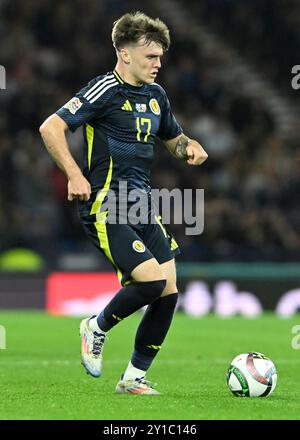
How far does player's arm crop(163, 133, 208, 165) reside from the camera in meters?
6.85

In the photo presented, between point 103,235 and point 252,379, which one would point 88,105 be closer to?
point 103,235

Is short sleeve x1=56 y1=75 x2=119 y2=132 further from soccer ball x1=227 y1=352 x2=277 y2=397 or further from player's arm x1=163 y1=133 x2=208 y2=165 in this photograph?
soccer ball x1=227 y1=352 x2=277 y2=397

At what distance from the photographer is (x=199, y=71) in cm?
1848

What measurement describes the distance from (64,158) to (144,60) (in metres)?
0.79

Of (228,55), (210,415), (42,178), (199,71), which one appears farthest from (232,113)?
(210,415)

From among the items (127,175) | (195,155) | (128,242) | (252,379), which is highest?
(195,155)

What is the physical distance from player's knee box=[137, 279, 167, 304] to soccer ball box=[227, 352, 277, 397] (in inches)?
26.0

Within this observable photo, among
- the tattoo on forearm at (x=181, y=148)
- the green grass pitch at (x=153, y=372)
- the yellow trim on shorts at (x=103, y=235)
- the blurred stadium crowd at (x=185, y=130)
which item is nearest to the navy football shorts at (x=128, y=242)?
the yellow trim on shorts at (x=103, y=235)

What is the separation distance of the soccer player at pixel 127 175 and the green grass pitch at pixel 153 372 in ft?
1.25

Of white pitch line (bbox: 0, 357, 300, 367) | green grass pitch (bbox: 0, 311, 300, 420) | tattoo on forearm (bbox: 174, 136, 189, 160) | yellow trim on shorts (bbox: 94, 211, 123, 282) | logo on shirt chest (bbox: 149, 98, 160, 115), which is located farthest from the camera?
white pitch line (bbox: 0, 357, 300, 367)

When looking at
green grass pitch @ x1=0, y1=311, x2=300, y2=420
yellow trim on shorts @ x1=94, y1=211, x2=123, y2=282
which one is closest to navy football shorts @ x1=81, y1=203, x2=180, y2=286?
yellow trim on shorts @ x1=94, y1=211, x2=123, y2=282

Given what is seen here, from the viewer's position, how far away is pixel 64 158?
6.34m

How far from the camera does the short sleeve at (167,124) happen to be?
6.97 metres

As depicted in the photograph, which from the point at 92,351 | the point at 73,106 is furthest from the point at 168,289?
the point at 73,106
